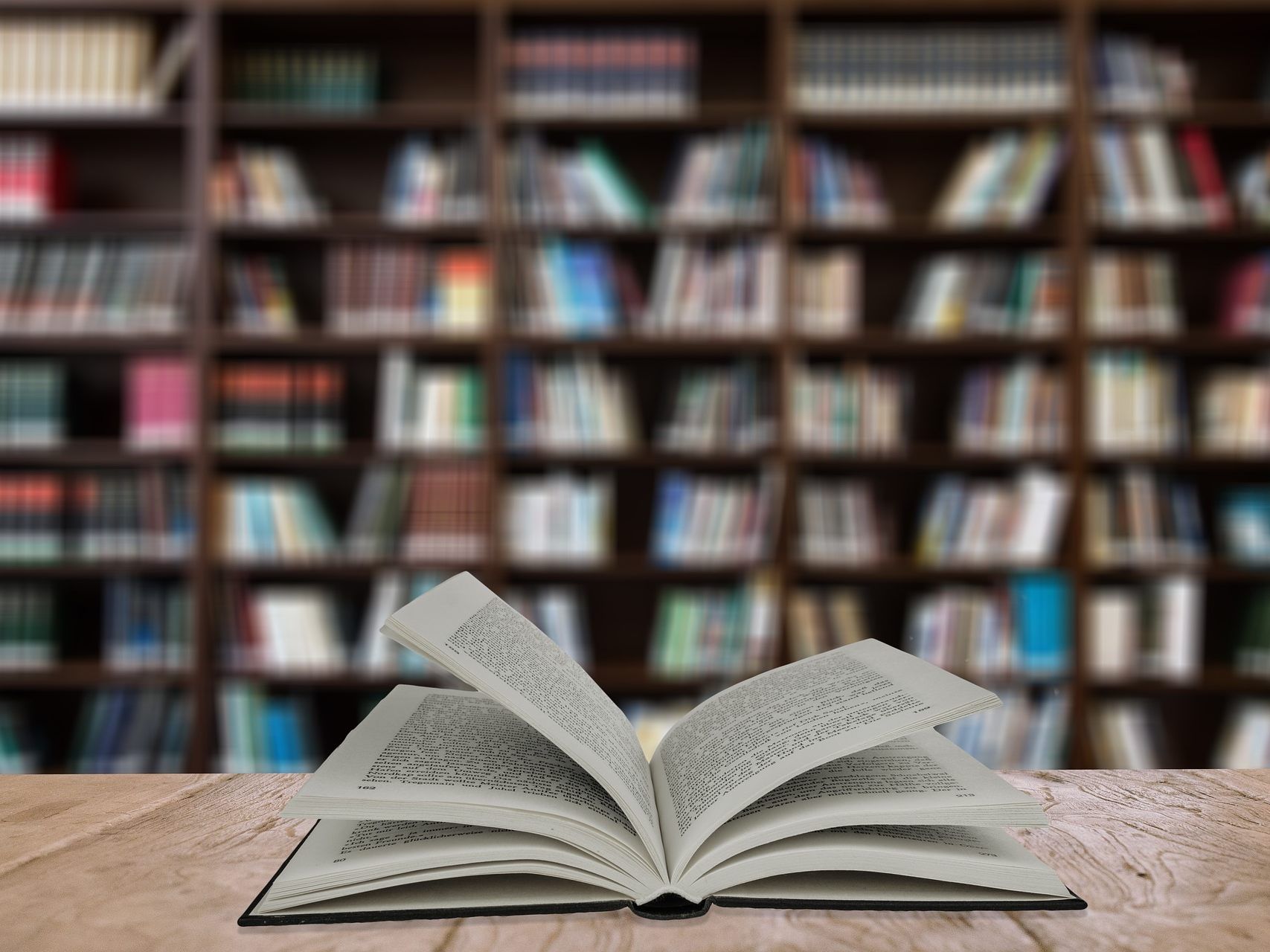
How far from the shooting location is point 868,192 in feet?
7.91

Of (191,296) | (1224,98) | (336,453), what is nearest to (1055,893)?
(336,453)

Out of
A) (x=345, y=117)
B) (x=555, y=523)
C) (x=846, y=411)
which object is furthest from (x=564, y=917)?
(x=345, y=117)

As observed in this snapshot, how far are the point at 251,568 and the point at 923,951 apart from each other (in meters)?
2.24

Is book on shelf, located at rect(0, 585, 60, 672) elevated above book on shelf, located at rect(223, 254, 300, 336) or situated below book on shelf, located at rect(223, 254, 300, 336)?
below

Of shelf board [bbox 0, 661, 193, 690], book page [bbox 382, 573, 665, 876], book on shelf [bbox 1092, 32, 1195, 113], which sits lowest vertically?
shelf board [bbox 0, 661, 193, 690]

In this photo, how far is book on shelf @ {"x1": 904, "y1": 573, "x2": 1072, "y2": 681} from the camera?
7.72 ft

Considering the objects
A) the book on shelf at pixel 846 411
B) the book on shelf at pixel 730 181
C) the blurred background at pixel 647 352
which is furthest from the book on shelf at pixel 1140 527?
the book on shelf at pixel 730 181

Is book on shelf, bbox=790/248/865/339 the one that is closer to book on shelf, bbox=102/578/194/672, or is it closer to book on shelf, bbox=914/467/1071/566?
book on shelf, bbox=914/467/1071/566

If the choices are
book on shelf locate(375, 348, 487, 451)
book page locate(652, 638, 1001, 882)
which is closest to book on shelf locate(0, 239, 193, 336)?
book on shelf locate(375, 348, 487, 451)

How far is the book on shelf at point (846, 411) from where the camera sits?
2.37m

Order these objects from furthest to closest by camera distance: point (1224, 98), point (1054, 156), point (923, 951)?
point (1224, 98) → point (1054, 156) → point (923, 951)

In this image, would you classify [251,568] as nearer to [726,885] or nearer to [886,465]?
[886,465]

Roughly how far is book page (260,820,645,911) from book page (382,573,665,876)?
41mm

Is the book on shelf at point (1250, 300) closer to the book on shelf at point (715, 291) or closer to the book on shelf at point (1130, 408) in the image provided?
the book on shelf at point (1130, 408)
